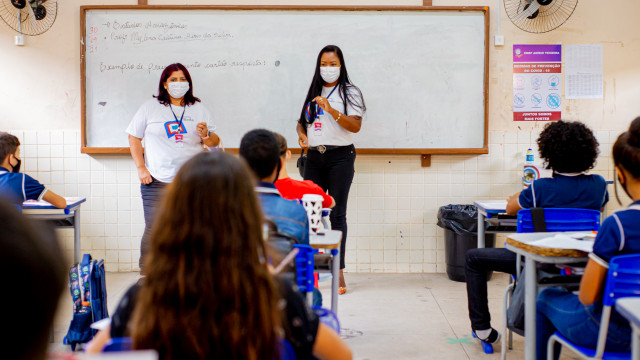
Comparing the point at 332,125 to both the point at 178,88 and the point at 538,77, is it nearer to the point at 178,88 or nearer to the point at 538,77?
the point at 178,88

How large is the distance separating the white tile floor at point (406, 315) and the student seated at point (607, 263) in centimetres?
100

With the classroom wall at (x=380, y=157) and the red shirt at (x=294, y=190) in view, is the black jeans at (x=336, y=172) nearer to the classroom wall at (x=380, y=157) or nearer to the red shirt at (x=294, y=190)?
the classroom wall at (x=380, y=157)

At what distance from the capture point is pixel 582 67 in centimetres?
463

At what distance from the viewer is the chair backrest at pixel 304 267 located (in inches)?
76.6

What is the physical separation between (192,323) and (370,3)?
3985 mm

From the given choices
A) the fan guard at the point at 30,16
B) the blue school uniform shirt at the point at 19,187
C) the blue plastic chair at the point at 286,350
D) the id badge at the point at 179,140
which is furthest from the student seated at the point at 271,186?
the fan guard at the point at 30,16

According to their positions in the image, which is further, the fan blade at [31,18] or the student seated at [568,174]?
the fan blade at [31,18]

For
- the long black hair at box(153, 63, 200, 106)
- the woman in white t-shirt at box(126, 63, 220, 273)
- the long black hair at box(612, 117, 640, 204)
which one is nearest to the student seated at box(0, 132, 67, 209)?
the woman in white t-shirt at box(126, 63, 220, 273)

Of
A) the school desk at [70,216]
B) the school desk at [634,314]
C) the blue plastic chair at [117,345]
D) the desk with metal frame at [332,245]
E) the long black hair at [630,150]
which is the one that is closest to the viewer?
the blue plastic chair at [117,345]

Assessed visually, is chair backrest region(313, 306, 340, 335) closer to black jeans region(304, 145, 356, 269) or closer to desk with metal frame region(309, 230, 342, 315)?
desk with metal frame region(309, 230, 342, 315)

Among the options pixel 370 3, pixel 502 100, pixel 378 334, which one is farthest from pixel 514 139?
pixel 378 334

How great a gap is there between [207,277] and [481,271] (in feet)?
6.94

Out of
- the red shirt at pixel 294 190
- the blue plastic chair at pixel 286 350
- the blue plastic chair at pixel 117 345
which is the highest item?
the red shirt at pixel 294 190

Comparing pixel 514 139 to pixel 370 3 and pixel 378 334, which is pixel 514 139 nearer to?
pixel 370 3
